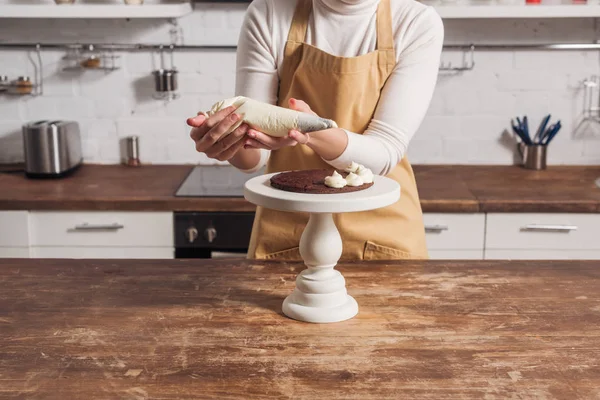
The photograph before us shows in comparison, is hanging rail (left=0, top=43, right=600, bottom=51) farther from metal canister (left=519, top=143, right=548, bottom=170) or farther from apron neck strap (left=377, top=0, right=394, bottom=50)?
apron neck strap (left=377, top=0, right=394, bottom=50)

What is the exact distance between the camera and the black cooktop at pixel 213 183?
8.83 feet

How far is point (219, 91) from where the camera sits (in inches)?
126

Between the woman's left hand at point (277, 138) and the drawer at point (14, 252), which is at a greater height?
the woman's left hand at point (277, 138)

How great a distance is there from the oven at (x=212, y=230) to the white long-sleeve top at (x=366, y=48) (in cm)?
79

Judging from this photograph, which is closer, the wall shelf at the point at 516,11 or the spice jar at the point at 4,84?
the wall shelf at the point at 516,11

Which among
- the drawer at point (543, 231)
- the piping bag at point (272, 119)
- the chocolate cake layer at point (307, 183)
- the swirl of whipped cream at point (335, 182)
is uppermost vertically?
the piping bag at point (272, 119)

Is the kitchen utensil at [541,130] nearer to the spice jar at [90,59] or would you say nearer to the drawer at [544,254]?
the drawer at [544,254]

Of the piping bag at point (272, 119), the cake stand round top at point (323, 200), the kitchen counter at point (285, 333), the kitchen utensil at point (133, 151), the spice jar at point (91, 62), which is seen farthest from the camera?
the kitchen utensil at point (133, 151)

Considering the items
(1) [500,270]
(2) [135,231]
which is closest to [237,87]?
(1) [500,270]

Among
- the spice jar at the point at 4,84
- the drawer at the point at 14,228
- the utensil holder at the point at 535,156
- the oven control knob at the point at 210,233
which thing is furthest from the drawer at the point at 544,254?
the spice jar at the point at 4,84

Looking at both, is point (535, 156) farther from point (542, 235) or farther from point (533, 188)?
point (542, 235)

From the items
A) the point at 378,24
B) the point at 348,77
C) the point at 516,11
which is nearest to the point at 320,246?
the point at 348,77

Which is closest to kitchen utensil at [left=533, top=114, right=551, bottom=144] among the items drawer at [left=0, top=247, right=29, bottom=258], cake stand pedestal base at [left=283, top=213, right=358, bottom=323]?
cake stand pedestal base at [left=283, top=213, right=358, bottom=323]

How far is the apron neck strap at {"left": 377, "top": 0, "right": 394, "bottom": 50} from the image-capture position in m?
1.86
